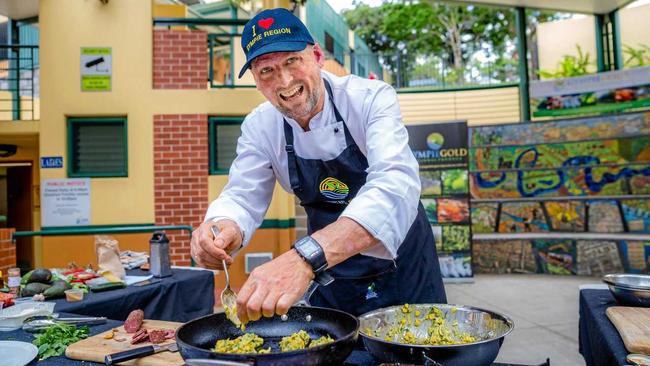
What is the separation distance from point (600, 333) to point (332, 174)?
3.27ft

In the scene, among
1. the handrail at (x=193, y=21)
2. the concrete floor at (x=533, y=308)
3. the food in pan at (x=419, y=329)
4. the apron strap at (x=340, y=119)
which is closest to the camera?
the food in pan at (x=419, y=329)

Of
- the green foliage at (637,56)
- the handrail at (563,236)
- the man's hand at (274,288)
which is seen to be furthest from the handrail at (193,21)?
the green foliage at (637,56)

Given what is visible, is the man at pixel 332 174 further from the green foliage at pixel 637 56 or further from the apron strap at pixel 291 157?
the green foliage at pixel 637 56

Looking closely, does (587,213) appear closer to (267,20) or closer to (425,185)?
(425,185)

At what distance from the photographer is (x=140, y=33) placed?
6254mm

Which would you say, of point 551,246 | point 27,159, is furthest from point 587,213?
point 27,159

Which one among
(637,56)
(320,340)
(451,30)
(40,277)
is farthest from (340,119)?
(451,30)

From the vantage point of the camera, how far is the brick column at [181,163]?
20.4 ft

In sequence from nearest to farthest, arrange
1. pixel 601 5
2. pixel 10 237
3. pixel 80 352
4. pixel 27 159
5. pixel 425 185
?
pixel 80 352
pixel 10 237
pixel 425 185
pixel 601 5
pixel 27 159

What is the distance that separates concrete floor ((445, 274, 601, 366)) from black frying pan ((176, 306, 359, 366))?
308 centimetres

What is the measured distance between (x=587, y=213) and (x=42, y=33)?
7.81m

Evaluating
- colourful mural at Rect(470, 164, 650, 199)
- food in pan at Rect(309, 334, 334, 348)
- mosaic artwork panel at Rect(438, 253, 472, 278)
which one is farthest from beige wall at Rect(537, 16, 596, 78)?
food in pan at Rect(309, 334, 334, 348)

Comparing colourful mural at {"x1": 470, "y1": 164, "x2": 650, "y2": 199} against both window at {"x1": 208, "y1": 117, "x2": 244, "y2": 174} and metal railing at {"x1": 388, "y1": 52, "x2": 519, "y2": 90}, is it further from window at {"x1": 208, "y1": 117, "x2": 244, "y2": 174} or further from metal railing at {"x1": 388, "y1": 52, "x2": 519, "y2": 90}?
metal railing at {"x1": 388, "y1": 52, "x2": 519, "y2": 90}

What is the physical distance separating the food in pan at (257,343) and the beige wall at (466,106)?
36.2ft
